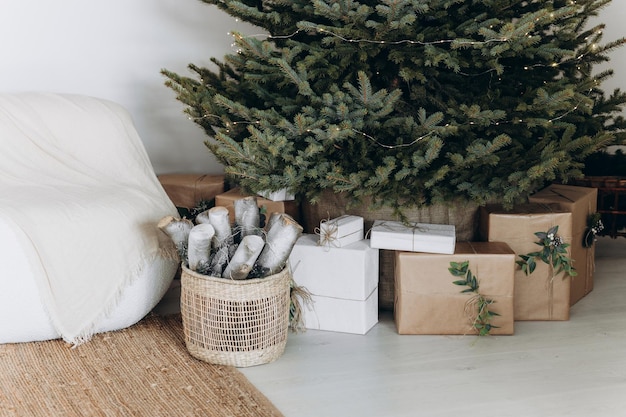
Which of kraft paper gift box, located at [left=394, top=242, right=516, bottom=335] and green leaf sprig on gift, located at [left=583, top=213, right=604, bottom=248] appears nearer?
kraft paper gift box, located at [left=394, top=242, right=516, bottom=335]

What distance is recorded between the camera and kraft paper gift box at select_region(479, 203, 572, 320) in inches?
86.1

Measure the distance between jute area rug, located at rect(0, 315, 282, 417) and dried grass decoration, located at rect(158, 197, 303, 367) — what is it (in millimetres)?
67

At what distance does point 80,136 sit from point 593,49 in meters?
1.66

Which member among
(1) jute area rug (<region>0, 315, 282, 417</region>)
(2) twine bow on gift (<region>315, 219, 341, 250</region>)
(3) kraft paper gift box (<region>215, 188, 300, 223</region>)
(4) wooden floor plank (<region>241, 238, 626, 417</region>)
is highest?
(3) kraft paper gift box (<region>215, 188, 300, 223</region>)

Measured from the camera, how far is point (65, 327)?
1967mm

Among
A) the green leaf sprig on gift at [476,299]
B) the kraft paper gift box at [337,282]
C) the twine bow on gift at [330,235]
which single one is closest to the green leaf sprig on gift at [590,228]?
the green leaf sprig on gift at [476,299]

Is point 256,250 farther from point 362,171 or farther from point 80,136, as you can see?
point 80,136

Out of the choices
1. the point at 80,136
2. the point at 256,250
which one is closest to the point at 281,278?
the point at 256,250

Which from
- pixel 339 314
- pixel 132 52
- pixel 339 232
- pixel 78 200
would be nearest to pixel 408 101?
pixel 339 232

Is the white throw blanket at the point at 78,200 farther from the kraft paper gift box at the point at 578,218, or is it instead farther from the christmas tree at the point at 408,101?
the kraft paper gift box at the point at 578,218

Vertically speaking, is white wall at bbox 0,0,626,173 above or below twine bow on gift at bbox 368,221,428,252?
above

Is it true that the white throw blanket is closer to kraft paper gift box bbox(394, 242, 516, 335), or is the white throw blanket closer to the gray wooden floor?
the gray wooden floor

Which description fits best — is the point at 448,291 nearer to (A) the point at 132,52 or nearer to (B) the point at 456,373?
(B) the point at 456,373

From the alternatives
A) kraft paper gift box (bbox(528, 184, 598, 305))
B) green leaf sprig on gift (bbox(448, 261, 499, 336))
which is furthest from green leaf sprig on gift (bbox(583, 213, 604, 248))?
green leaf sprig on gift (bbox(448, 261, 499, 336))
